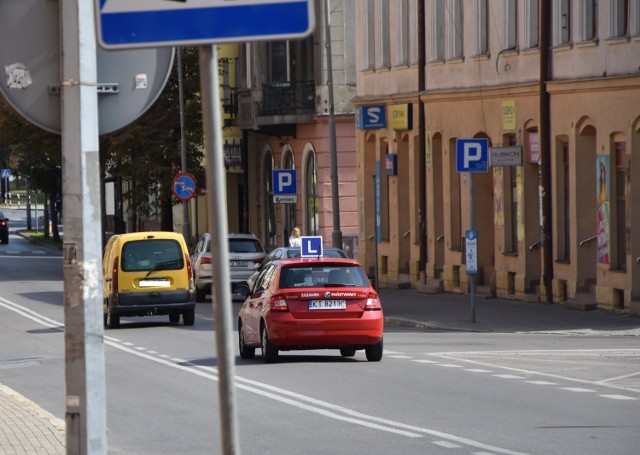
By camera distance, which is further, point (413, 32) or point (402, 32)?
point (402, 32)

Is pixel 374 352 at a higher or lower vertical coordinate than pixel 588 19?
lower

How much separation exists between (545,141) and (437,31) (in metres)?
7.94

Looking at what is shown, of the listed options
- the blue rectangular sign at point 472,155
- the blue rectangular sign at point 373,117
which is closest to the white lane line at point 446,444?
the blue rectangular sign at point 472,155

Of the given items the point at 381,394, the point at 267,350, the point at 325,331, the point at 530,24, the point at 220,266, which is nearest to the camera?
the point at 220,266

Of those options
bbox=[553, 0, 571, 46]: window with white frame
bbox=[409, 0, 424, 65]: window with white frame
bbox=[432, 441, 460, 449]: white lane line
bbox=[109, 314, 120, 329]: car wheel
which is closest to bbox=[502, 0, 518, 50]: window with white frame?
bbox=[553, 0, 571, 46]: window with white frame

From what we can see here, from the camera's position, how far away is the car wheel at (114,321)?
3189cm

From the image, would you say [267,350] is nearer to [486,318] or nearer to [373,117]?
[486,318]

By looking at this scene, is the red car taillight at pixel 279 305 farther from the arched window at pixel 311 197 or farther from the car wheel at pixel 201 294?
the arched window at pixel 311 197

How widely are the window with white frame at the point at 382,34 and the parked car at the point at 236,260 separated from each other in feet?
23.4

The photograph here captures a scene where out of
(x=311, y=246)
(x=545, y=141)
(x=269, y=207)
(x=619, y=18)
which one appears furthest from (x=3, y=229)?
(x=619, y=18)

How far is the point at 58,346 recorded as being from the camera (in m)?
27.3

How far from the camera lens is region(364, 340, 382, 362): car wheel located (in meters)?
21.9

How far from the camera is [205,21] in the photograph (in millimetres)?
5531

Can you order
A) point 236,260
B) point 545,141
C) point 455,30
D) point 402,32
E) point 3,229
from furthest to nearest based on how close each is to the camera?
point 3,229 → point 402,32 → point 236,260 → point 455,30 → point 545,141
